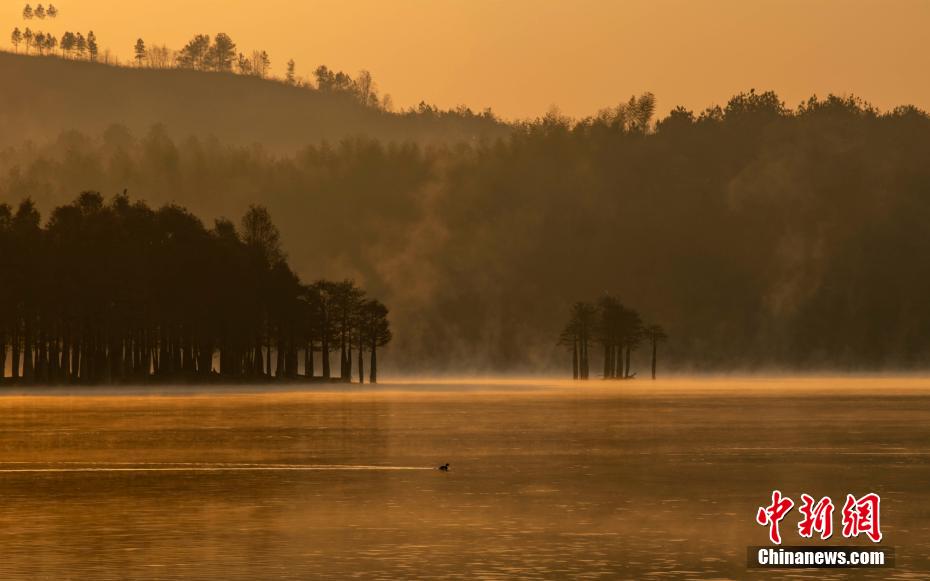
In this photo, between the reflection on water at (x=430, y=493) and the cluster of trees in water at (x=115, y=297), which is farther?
the cluster of trees in water at (x=115, y=297)

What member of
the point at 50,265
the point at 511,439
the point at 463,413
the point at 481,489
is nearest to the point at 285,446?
the point at 511,439

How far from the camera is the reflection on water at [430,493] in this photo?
35688 millimetres

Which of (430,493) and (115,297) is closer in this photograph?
(430,493)

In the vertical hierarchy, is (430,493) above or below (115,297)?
below

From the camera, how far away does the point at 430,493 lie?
163 feet

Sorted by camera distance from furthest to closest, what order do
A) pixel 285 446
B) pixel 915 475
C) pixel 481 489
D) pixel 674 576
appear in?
1. pixel 285 446
2. pixel 915 475
3. pixel 481 489
4. pixel 674 576

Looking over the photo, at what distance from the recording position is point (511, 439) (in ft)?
251

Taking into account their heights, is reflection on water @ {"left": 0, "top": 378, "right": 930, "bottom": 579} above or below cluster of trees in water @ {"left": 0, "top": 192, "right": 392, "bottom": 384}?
below

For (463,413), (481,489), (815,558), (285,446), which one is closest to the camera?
(815,558)

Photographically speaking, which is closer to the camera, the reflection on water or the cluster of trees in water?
the reflection on water

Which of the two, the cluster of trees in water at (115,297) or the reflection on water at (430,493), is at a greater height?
the cluster of trees in water at (115,297)

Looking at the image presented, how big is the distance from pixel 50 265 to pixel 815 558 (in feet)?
→ 490

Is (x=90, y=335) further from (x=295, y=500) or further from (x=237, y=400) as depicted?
(x=295, y=500)

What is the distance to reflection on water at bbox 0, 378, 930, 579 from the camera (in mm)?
35688
